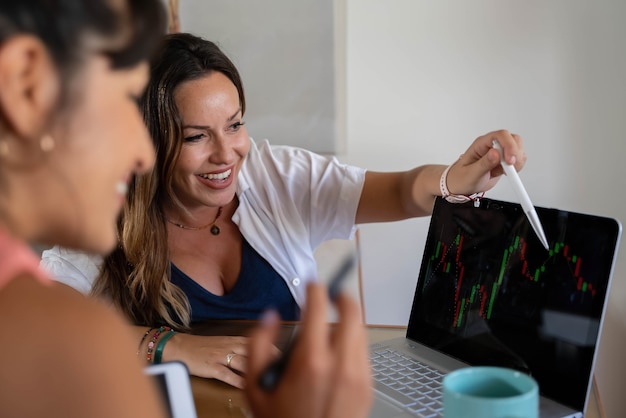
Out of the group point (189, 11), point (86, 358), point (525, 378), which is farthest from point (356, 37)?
point (86, 358)

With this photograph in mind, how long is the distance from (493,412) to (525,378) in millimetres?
55

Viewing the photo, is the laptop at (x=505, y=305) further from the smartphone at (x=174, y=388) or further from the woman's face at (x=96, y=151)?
the woman's face at (x=96, y=151)

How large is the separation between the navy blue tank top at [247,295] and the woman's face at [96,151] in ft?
2.33

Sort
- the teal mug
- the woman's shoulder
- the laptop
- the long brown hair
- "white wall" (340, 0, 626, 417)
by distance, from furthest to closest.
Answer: "white wall" (340, 0, 626, 417) < the long brown hair < the laptop < the teal mug < the woman's shoulder

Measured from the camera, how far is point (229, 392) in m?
0.86

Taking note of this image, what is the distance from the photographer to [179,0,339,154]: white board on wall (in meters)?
1.75

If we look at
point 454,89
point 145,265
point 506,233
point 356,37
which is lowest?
point 145,265

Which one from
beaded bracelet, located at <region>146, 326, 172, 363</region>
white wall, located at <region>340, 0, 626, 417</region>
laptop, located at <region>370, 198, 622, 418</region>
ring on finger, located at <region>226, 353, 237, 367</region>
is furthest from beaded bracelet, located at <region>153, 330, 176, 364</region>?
white wall, located at <region>340, 0, 626, 417</region>

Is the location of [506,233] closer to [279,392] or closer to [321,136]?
[279,392]

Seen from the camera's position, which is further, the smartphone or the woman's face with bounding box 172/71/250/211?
the woman's face with bounding box 172/71/250/211

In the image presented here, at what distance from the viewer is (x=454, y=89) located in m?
1.66

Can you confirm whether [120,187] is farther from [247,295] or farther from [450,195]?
[247,295]

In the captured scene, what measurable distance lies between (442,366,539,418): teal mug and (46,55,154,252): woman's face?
279 millimetres

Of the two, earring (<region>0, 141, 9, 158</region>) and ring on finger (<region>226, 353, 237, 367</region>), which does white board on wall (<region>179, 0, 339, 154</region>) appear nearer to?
ring on finger (<region>226, 353, 237, 367</region>)
